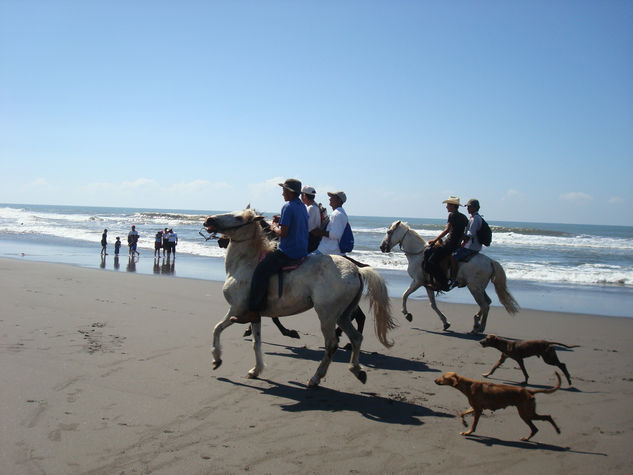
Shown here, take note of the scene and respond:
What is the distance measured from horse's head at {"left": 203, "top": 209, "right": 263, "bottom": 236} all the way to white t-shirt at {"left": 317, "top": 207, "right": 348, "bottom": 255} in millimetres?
1617

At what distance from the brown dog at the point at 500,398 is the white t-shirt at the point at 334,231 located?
3.59m

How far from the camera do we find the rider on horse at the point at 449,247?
413 inches

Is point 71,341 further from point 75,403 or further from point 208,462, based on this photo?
point 208,462

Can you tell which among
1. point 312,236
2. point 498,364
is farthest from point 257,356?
point 498,364

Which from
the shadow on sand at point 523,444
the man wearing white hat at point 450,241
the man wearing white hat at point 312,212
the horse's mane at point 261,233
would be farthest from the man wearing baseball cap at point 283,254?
the man wearing white hat at point 450,241

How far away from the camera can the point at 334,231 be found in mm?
7961

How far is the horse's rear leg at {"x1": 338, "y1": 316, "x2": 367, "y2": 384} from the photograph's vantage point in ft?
19.4

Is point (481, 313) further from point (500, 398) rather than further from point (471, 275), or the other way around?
point (500, 398)

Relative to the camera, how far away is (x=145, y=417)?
4867 millimetres

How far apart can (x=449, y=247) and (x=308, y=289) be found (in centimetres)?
532

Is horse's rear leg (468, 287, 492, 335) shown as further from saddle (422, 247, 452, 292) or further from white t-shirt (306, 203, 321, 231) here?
white t-shirt (306, 203, 321, 231)

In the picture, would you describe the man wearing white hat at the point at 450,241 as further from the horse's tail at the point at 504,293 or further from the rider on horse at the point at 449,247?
the horse's tail at the point at 504,293

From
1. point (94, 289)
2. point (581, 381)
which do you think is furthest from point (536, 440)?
point (94, 289)

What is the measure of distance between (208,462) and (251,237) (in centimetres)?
322
